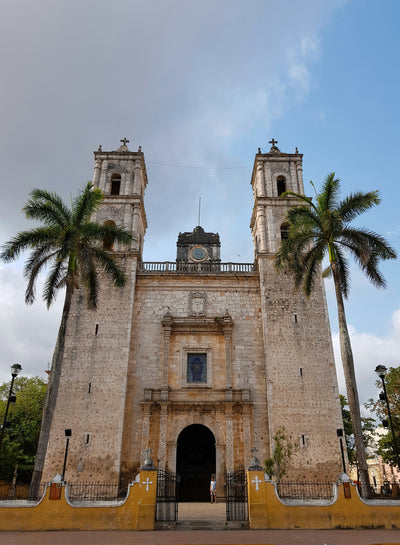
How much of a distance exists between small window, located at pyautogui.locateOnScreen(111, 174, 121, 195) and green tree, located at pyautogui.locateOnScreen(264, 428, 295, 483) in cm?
1736

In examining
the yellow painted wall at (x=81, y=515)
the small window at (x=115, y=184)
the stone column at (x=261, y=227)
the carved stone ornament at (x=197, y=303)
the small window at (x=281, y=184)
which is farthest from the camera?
the small window at (x=115, y=184)

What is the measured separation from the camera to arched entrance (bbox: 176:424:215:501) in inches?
814

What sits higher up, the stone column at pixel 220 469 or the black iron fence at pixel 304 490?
the stone column at pixel 220 469

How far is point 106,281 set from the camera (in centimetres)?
2303

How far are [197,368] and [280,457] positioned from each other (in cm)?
573

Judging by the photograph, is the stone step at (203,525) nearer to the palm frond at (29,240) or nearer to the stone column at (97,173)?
the palm frond at (29,240)

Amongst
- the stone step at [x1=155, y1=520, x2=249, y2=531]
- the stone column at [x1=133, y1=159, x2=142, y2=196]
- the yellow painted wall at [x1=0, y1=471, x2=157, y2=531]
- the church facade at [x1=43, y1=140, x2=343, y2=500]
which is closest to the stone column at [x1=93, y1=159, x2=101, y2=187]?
the stone column at [x1=133, y1=159, x2=142, y2=196]

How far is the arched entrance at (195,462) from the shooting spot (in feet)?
67.9

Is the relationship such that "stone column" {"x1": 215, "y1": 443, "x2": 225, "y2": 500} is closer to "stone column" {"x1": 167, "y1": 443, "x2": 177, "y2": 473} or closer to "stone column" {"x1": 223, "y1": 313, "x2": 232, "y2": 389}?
"stone column" {"x1": 167, "y1": 443, "x2": 177, "y2": 473}

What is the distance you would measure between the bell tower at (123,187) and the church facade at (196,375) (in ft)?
1.27

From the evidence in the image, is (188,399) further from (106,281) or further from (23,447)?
(23,447)

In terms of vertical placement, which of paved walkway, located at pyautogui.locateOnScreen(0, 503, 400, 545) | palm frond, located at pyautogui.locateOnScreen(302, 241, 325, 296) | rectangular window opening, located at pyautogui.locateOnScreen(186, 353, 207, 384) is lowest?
paved walkway, located at pyautogui.locateOnScreen(0, 503, 400, 545)

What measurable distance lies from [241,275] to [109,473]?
465 inches

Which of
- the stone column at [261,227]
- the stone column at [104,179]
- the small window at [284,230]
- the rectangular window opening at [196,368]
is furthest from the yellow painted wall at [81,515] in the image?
the stone column at [104,179]
